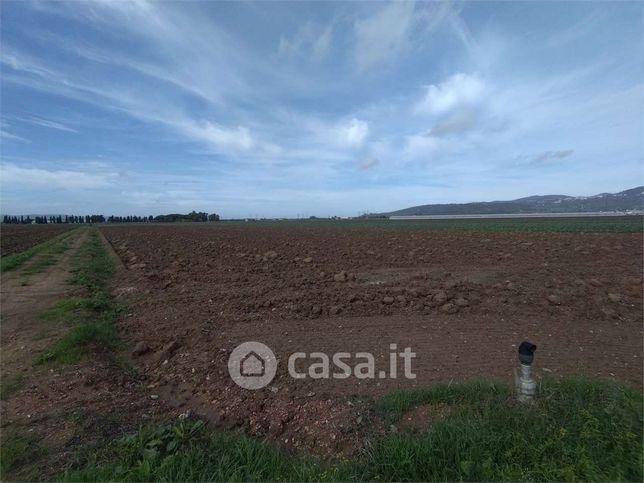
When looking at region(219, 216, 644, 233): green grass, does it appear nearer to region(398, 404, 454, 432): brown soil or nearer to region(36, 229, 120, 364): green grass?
region(398, 404, 454, 432): brown soil

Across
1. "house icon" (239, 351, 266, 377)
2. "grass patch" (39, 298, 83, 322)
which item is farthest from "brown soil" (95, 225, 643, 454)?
"grass patch" (39, 298, 83, 322)

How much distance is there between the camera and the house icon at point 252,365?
425cm

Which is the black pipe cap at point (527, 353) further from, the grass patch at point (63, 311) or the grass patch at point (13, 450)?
the grass patch at point (63, 311)

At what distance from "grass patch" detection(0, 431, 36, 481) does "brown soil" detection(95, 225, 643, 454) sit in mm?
1201

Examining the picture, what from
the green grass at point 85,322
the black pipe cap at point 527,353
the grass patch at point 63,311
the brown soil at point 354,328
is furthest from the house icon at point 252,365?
the grass patch at point 63,311

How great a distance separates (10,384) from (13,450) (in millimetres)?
1589

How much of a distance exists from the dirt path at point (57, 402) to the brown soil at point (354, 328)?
16.7 inches

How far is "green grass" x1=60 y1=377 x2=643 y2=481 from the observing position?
2.41 metres

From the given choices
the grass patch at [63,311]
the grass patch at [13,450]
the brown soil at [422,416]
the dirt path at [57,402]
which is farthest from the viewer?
the grass patch at [63,311]

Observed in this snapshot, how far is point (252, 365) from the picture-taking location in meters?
4.43

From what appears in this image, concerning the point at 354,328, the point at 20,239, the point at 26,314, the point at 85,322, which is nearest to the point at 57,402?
the point at 85,322

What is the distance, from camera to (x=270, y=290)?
325 inches

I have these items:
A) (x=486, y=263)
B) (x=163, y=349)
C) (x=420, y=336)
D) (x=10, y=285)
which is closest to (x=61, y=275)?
(x=10, y=285)

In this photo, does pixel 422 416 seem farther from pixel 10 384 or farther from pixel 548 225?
pixel 548 225
